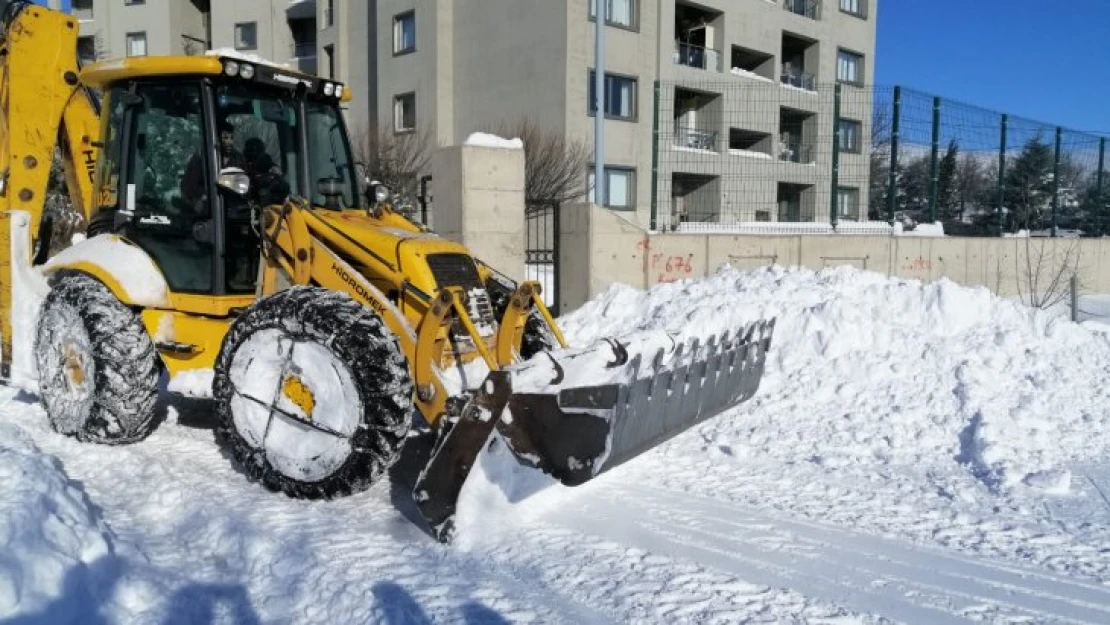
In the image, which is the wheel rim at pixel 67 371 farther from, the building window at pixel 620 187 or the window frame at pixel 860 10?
the window frame at pixel 860 10

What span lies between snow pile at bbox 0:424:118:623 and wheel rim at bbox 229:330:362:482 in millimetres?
920

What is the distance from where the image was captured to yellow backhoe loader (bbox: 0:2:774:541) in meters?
4.26

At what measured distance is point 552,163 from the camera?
23.4 metres

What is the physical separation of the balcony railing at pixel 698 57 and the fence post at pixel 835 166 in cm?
1691

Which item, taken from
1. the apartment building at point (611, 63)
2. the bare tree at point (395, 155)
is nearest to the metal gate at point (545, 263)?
the apartment building at point (611, 63)

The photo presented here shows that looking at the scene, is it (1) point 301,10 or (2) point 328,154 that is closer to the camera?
(2) point 328,154

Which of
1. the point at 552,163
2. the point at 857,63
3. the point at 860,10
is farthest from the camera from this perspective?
the point at 857,63

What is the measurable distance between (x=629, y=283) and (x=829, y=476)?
4.92 meters

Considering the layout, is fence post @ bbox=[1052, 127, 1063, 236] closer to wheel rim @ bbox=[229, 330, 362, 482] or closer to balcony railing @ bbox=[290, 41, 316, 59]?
wheel rim @ bbox=[229, 330, 362, 482]

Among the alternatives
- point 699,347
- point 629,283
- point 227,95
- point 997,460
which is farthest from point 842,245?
point 227,95

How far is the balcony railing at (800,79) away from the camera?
3164cm

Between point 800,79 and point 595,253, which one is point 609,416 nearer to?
point 595,253

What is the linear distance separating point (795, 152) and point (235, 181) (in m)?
10.8

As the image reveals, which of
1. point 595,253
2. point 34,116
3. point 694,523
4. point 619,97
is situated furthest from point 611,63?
point 694,523
